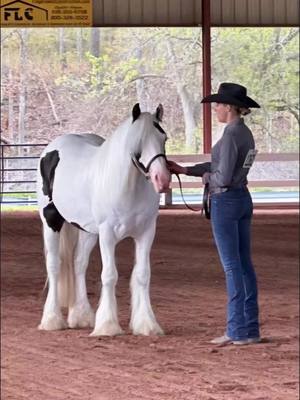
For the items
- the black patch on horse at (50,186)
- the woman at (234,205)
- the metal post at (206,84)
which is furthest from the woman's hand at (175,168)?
the metal post at (206,84)

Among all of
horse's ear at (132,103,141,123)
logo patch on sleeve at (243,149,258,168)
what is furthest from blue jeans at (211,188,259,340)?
horse's ear at (132,103,141,123)

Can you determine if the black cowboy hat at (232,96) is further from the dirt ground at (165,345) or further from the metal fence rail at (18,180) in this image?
the metal fence rail at (18,180)

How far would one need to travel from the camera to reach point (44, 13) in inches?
113

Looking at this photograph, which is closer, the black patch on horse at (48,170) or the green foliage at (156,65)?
the black patch on horse at (48,170)

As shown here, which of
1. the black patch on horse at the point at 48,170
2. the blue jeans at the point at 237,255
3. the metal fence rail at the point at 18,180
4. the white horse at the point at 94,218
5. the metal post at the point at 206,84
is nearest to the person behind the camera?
the blue jeans at the point at 237,255

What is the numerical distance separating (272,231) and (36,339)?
4590 millimetres

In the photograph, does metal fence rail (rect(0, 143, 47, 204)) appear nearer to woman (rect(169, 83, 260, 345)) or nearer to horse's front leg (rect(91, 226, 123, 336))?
horse's front leg (rect(91, 226, 123, 336))

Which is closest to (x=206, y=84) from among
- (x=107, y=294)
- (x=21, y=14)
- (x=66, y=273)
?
(x=66, y=273)

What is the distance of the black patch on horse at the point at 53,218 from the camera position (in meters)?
4.47

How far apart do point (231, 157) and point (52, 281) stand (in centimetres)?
128

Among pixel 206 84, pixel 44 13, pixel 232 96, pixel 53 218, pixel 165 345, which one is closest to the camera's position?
pixel 44 13

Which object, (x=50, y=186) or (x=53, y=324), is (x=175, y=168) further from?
(x=53, y=324)

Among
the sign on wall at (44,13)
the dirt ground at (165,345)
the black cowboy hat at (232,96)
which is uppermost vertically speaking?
the sign on wall at (44,13)

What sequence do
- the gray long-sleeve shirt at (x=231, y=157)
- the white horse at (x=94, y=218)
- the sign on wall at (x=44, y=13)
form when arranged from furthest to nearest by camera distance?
the white horse at (x=94, y=218) → the gray long-sleeve shirt at (x=231, y=157) → the sign on wall at (x=44, y=13)
